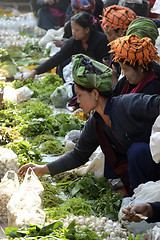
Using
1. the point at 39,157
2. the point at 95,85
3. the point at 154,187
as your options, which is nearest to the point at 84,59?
the point at 95,85

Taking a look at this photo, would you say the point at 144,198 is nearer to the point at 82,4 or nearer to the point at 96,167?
the point at 96,167

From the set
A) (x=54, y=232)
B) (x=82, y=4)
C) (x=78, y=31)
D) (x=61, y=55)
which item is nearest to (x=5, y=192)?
(x=54, y=232)

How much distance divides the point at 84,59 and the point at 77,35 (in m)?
2.32

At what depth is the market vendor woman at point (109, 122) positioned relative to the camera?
8.63ft

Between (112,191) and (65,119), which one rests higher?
(112,191)

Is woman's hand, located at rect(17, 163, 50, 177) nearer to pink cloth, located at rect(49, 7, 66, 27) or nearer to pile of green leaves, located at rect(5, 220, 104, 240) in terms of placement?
pile of green leaves, located at rect(5, 220, 104, 240)

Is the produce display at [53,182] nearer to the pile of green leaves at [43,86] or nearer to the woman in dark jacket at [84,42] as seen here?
the pile of green leaves at [43,86]

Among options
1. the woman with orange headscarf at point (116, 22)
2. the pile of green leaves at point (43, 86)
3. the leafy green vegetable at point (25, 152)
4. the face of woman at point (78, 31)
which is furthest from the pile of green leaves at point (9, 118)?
the face of woman at point (78, 31)

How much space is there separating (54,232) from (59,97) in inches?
119

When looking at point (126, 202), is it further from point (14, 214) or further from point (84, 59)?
point (84, 59)

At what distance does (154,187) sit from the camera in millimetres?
2430

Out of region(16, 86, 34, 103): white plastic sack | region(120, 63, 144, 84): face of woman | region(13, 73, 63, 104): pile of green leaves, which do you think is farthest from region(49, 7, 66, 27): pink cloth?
region(120, 63, 144, 84): face of woman

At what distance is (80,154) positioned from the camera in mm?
2947

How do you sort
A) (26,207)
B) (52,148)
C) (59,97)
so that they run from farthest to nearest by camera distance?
(59,97) < (52,148) < (26,207)
